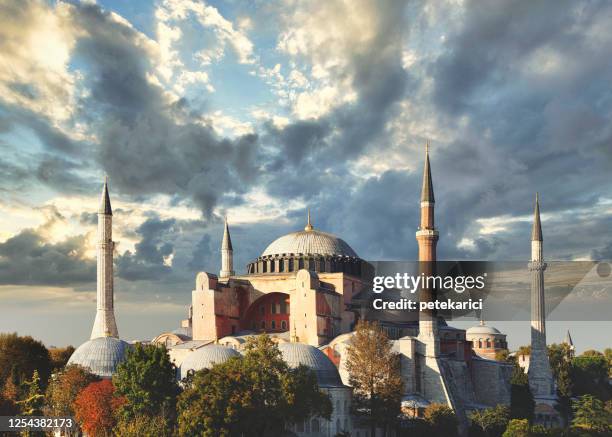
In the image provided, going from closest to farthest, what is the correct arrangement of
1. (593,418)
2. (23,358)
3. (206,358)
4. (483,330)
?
(206,358) < (23,358) < (593,418) < (483,330)

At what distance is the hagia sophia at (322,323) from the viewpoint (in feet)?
141

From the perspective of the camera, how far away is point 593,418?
4453 centimetres

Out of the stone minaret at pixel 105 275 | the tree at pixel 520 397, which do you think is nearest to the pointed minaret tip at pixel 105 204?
the stone minaret at pixel 105 275

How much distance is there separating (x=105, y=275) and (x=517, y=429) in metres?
23.1

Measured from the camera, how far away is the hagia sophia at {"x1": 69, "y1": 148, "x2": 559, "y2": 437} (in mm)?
43094

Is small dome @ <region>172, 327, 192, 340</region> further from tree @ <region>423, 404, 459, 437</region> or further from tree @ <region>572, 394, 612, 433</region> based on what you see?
tree @ <region>572, 394, 612, 433</region>

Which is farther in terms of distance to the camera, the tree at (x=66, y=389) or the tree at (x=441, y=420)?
the tree at (x=441, y=420)

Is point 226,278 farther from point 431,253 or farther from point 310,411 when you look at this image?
point 310,411

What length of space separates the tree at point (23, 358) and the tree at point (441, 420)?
17.8 m

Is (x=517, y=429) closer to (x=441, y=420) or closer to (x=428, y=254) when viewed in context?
(x=441, y=420)

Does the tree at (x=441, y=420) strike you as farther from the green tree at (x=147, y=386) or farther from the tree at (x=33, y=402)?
the tree at (x=33, y=402)

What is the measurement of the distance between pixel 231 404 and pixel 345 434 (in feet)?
23.6

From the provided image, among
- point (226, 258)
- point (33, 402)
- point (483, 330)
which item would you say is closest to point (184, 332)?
point (226, 258)

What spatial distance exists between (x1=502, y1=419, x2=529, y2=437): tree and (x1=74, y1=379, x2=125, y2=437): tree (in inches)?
639
